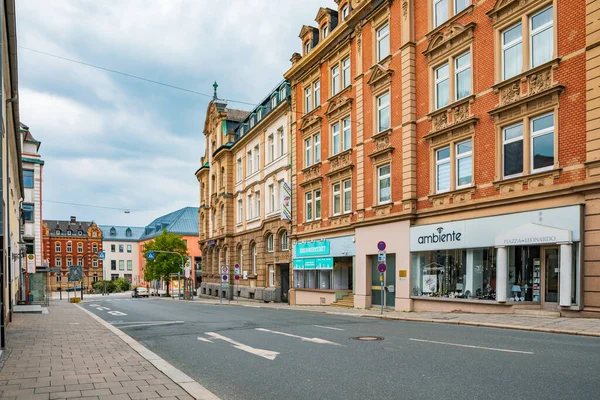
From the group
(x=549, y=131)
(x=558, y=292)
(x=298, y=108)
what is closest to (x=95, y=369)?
(x=558, y=292)

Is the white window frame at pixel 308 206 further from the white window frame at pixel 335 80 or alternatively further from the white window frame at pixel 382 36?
the white window frame at pixel 382 36

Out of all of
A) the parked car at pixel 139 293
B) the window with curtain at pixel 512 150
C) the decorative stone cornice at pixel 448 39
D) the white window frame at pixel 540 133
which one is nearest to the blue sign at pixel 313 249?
the decorative stone cornice at pixel 448 39

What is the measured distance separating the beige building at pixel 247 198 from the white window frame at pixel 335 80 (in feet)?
20.4

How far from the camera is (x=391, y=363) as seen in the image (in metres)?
8.62

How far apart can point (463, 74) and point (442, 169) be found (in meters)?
3.66

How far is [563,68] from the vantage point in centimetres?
1656

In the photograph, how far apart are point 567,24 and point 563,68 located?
4.24ft

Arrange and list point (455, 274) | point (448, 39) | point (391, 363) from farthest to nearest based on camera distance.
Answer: point (448, 39) → point (455, 274) → point (391, 363)

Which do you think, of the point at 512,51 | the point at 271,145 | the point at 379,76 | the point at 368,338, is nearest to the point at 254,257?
the point at 271,145

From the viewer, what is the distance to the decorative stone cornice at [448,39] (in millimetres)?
20422

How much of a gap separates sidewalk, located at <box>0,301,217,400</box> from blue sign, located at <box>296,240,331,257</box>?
18.6 m

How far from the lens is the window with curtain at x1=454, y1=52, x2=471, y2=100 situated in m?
20.5

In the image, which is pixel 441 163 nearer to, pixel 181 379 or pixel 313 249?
pixel 313 249

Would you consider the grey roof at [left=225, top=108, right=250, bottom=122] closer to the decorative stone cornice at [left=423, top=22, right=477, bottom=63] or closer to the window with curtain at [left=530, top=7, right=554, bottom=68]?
the decorative stone cornice at [left=423, top=22, right=477, bottom=63]
